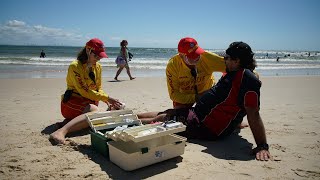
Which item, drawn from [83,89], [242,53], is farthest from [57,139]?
[242,53]

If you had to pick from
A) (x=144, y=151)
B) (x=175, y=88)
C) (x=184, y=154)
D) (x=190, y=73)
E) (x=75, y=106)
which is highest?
(x=190, y=73)

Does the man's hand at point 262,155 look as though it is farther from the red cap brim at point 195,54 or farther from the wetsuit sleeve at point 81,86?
the wetsuit sleeve at point 81,86

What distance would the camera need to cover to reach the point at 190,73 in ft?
14.7

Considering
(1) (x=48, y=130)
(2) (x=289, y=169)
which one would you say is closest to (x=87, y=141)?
(1) (x=48, y=130)

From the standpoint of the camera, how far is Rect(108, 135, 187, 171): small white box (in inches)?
117

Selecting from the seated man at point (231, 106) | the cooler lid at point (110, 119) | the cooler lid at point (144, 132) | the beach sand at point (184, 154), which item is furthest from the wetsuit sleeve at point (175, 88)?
the cooler lid at point (144, 132)

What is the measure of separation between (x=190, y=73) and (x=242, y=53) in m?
1.11

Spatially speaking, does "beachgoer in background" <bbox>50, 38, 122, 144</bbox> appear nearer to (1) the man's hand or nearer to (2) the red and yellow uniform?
(2) the red and yellow uniform

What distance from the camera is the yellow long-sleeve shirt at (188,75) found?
4.43m

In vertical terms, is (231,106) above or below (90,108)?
above

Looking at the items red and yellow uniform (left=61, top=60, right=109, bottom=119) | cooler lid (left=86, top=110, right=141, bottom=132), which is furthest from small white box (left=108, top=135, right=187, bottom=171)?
red and yellow uniform (left=61, top=60, right=109, bottom=119)

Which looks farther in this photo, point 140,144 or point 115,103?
point 115,103

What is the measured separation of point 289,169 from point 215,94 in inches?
49.7

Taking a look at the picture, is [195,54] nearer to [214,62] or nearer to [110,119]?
[214,62]
